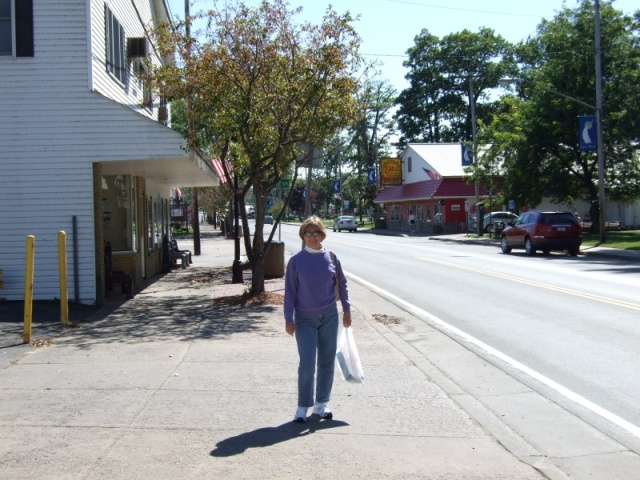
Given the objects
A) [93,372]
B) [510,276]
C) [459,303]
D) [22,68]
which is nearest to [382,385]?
[93,372]

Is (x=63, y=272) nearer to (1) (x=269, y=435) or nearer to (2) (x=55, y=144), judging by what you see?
(2) (x=55, y=144)

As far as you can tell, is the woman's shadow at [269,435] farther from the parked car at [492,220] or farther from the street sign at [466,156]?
the parked car at [492,220]

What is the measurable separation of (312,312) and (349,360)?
2.07ft

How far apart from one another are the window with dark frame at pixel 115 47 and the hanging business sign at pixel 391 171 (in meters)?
46.3

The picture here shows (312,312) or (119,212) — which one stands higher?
(119,212)

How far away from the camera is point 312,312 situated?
6.36 meters

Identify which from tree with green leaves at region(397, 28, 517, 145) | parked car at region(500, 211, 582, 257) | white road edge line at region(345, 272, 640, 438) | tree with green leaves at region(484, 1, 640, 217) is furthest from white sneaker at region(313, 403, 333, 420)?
tree with green leaves at region(397, 28, 517, 145)

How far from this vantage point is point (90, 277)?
13656 millimetres

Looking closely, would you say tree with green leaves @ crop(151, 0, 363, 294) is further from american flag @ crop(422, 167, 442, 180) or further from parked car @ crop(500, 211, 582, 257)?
american flag @ crop(422, 167, 442, 180)

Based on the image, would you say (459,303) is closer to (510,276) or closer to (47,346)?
(510,276)

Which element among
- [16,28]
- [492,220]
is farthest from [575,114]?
[16,28]

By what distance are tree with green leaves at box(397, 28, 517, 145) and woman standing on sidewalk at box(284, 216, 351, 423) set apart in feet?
238

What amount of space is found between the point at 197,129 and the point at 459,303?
6.30m

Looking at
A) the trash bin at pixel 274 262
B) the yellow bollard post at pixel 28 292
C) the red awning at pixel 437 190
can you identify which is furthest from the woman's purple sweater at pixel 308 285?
the red awning at pixel 437 190
